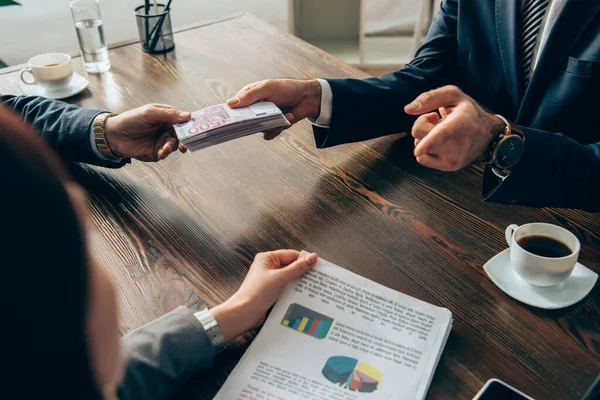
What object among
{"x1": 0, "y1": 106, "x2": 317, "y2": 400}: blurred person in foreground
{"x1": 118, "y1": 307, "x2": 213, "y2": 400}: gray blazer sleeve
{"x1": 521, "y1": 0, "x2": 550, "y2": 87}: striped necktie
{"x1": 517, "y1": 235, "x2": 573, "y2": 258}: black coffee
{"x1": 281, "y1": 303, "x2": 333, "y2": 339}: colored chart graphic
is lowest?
{"x1": 281, "y1": 303, "x2": 333, "y2": 339}: colored chart graphic

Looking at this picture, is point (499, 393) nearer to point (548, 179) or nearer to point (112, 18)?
point (548, 179)

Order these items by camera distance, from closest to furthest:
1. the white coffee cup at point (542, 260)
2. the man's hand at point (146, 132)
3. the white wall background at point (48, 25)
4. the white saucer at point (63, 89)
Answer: the white coffee cup at point (542, 260) → the man's hand at point (146, 132) → the white saucer at point (63, 89) → the white wall background at point (48, 25)

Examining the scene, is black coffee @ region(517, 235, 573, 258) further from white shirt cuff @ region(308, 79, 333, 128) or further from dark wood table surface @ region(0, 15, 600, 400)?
white shirt cuff @ region(308, 79, 333, 128)

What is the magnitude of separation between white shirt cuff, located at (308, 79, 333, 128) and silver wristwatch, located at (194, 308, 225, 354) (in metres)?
0.54

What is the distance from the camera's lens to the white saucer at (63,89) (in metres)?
1.35

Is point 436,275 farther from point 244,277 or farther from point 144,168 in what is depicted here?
point 144,168

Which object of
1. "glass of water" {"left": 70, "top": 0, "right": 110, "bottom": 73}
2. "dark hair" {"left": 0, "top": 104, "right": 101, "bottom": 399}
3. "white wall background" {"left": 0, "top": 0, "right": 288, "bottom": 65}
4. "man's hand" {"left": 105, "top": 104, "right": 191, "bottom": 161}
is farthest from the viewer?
"white wall background" {"left": 0, "top": 0, "right": 288, "bottom": 65}

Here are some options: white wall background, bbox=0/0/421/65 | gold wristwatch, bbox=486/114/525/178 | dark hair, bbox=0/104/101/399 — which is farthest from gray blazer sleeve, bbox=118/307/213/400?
white wall background, bbox=0/0/421/65

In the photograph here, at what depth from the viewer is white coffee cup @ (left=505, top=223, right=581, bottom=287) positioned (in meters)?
0.79

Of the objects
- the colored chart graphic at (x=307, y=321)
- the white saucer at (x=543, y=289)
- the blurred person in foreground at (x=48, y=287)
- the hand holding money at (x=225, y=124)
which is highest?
the blurred person in foreground at (x=48, y=287)

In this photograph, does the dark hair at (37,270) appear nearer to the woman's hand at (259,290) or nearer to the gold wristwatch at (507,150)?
the woman's hand at (259,290)

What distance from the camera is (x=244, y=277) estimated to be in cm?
86

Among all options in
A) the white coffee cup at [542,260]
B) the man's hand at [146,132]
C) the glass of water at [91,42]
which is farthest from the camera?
the glass of water at [91,42]

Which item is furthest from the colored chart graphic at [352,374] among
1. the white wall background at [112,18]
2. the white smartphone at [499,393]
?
the white wall background at [112,18]
